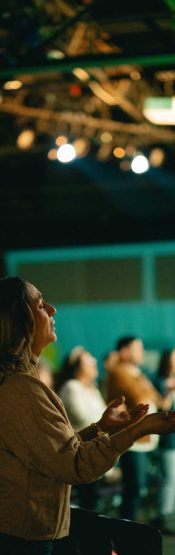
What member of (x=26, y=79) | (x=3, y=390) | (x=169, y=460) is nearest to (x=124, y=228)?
(x=26, y=79)

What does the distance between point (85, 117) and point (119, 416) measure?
9209mm

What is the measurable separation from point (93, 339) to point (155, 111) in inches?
330

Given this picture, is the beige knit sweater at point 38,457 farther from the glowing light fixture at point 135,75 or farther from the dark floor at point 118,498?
the glowing light fixture at point 135,75

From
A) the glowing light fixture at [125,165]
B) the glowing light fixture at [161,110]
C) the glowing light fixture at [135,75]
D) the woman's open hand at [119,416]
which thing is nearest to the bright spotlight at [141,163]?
the glowing light fixture at [135,75]

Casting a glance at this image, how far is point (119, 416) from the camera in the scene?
2.99 m

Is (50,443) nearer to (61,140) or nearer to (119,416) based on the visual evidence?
(119,416)

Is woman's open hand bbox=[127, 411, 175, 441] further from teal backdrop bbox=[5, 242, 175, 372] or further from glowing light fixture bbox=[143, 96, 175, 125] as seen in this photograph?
teal backdrop bbox=[5, 242, 175, 372]

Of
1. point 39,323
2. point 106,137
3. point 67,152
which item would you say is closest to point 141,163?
point 106,137

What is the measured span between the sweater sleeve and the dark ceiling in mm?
4290

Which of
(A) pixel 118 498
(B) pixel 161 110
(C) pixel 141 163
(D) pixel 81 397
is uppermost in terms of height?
(B) pixel 161 110

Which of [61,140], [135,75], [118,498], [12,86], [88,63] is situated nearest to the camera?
[88,63]

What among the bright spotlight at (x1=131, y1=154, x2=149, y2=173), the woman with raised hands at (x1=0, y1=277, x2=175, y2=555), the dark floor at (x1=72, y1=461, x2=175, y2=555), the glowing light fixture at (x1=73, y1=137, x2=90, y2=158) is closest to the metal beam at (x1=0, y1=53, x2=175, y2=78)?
the dark floor at (x1=72, y1=461, x2=175, y2=555)

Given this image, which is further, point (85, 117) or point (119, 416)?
point (85, 117)

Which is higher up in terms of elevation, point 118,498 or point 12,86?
point 12,86
